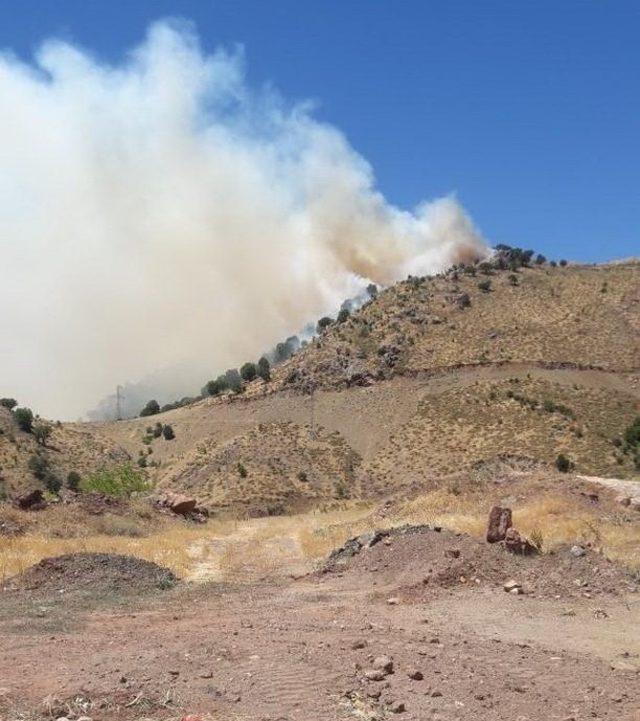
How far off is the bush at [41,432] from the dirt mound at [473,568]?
61.4 metres

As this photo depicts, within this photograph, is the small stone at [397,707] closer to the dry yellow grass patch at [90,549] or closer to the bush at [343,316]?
the dry yellow grass patch at [90,549]

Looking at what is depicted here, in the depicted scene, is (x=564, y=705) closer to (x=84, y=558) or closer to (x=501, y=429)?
(x=84, y=558)

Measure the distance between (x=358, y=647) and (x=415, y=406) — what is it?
7178 centimetres

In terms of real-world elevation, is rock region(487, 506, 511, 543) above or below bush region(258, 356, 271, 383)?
below

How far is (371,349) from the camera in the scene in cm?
9725

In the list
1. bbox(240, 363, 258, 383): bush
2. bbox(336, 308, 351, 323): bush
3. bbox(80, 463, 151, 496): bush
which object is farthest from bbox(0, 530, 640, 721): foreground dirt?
bbox(336, 308, 351, 323): bush

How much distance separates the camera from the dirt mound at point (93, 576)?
63.8 ft

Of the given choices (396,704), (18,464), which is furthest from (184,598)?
(18,464)

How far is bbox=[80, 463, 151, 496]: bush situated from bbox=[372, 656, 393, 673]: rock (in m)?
53.4

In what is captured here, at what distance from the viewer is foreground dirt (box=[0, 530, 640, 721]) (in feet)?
31.0

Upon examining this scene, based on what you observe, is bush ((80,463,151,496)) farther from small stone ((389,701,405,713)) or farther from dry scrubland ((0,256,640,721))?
small stone ((389,701,405,713))

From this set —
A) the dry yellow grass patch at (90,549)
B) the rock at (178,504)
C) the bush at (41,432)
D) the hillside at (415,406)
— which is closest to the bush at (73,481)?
the hillside at (415,406)

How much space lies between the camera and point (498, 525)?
20891 mm

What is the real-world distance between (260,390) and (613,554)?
7807 centimetres
